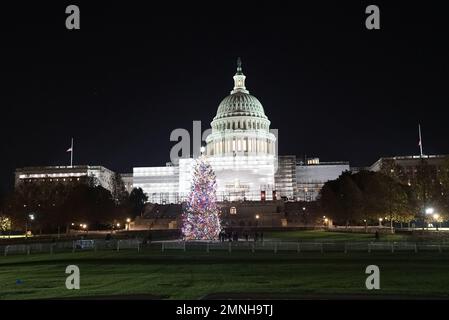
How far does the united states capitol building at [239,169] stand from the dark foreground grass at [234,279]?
119 meters

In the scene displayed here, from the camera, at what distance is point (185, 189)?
15750 centimetres

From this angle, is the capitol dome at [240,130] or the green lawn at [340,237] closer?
the green lawn at [340,237]

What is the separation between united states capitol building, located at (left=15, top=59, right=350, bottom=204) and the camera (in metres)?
157

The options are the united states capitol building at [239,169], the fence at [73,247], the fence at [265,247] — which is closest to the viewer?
the fence at [265,247]

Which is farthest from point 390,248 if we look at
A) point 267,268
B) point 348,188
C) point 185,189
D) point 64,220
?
point 185,189

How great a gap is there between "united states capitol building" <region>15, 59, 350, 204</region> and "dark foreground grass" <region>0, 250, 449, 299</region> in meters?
119

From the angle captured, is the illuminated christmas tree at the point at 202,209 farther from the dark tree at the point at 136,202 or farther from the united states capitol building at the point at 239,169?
the united states capitol building at the point at 239,169

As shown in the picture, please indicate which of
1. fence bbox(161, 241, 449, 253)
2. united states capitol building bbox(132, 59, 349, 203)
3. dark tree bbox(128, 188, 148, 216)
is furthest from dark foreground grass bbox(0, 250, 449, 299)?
united states capitol building bbox(132, 59, 349, 203)

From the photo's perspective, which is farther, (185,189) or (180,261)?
(185,189)

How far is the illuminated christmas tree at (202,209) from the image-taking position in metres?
54.6

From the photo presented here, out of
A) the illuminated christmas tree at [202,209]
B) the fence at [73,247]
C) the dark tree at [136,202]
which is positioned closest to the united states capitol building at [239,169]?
the dark tree at [136,202]

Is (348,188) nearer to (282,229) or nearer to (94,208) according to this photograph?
(282,229)

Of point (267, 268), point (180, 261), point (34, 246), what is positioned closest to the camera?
point (267, 268)
